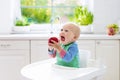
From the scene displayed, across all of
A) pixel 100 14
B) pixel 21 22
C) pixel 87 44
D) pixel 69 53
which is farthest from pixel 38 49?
pixel 69 53

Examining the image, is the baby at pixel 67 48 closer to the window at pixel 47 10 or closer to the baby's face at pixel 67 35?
the baby's face at pixel 67 35

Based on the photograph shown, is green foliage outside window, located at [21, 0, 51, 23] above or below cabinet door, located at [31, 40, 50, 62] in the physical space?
above

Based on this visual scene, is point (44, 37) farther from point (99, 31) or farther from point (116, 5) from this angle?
point (116, 5)

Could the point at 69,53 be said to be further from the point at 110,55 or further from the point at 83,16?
the point at 83,16

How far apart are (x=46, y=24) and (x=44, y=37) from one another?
82 centimetres

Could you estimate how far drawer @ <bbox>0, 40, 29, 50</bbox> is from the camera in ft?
11.5

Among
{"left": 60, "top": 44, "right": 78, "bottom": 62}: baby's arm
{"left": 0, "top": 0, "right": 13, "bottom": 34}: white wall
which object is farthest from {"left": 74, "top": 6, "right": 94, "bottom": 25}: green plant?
{"left": 60, "top": 44, "right": 78, "bottom": 62}: baby's arm

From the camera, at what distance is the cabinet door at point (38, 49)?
11.6ft

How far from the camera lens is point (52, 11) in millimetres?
4336

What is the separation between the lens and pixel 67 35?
211 centimetres

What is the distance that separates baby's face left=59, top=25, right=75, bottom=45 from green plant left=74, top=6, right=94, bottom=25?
199 centimetres

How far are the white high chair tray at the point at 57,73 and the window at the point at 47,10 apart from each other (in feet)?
7.62

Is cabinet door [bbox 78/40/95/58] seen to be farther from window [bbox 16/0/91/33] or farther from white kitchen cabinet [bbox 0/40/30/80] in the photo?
window [bbox 16/0/91/33]

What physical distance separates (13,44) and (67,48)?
1.57 metres
